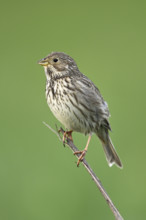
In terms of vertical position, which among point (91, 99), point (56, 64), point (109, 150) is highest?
point (56, 64)

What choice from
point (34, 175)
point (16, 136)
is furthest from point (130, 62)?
point (34, 175)

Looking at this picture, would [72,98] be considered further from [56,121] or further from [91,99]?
[56,121]

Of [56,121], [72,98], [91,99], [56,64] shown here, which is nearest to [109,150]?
Result: [91,99]

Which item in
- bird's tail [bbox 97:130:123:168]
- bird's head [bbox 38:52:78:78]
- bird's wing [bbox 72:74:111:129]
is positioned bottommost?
bird's tail [bbox 97:130:123:168]

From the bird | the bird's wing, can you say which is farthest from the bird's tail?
the bird's wing

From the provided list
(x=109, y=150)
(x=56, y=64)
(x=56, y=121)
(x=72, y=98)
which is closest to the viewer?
(x=72, y=98)

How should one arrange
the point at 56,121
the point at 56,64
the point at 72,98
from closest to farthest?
1. the point at 72,98
2. the point at 56,64
3. the point at 56,121

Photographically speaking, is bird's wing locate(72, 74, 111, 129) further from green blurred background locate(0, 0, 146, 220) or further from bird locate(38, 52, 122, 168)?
green blurred background locate(0, 0, 146, 220)

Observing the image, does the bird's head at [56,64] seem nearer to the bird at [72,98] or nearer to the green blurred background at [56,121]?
the bird at [72,98]
